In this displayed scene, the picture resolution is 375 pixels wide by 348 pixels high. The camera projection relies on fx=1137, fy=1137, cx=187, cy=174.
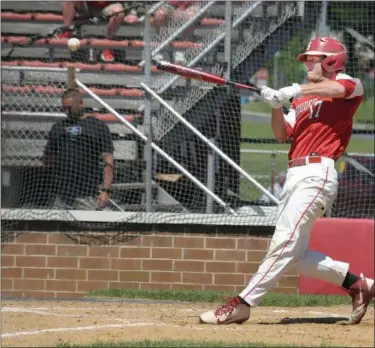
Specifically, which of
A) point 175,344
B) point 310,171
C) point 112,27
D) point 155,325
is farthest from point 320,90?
point 112,27

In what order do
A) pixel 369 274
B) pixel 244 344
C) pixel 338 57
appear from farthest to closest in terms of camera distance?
pixel 369 274
pixel 338 57
pixel 244 344

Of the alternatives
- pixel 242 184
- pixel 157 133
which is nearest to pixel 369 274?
pixel 242 184

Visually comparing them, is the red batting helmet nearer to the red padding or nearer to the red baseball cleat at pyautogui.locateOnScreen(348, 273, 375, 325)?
the red baseball cleat at pyautogui.locateOnScreen(348, 273, 375, 325)

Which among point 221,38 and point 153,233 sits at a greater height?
point 221,38

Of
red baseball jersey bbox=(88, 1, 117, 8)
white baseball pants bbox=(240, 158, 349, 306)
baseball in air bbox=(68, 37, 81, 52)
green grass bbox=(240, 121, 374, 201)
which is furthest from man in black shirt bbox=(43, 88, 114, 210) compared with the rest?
white baseball pants bbox=(240, 158, 349, 306)

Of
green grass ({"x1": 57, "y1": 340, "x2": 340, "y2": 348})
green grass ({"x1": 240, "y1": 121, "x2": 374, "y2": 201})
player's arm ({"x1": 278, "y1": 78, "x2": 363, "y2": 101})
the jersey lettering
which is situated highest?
player's arm ({"x1": 278, "y1": 78, "x2": 363, "y2": 101})

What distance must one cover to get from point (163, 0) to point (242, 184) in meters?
2.31

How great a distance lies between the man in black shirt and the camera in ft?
42.8

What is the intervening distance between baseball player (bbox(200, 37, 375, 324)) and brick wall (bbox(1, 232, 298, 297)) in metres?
4.48

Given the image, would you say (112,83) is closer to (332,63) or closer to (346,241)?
(346,241)

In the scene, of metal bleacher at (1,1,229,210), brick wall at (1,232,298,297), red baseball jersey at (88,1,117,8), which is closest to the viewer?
brick wall at (1,232,298,297)

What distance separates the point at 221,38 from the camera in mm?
13414

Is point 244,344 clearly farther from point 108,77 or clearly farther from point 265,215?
point 108,77

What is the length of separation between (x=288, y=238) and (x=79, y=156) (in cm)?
543
